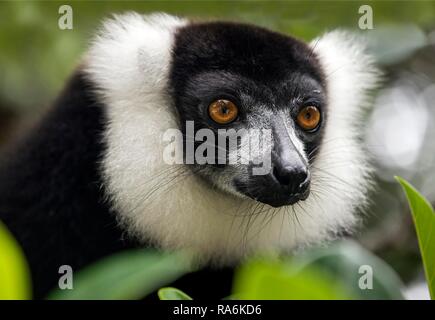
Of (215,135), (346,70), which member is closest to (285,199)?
(215,135)

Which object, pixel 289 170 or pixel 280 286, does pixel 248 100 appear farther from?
pixel 280 286

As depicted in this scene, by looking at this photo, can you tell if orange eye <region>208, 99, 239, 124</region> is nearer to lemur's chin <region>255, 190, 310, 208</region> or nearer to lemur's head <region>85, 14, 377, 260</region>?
lemur's head <region>85, 14, 377, 260</region>

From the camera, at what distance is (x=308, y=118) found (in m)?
3.72

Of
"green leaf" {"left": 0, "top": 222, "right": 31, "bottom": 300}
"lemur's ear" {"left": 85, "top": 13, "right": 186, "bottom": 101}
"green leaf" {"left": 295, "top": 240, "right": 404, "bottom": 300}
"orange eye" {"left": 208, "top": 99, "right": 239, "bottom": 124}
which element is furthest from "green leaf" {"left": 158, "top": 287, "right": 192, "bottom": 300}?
"lemur's ear" {"left": 85, "top": 13, "right": 186, "bottom": 101}

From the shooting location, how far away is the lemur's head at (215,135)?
3.51m

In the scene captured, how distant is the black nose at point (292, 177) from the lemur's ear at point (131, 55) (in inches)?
41.8

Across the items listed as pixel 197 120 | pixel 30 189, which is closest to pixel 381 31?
pixel 197 120

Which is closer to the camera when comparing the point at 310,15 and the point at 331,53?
the point at 331,53

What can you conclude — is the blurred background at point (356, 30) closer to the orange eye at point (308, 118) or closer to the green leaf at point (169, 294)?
the orange eye at point (308, 118)

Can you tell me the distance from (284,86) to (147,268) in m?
2.42

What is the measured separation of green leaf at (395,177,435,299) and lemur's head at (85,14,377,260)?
1.44 metres

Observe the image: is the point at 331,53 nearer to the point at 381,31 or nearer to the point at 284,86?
the point at 381,31

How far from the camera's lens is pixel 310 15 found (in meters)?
4.95

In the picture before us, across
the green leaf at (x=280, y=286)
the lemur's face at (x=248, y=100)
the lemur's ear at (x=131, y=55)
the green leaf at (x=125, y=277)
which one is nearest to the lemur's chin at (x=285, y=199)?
the lemur's face at (x=248, y=100)
